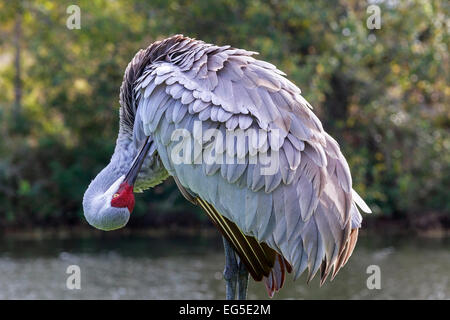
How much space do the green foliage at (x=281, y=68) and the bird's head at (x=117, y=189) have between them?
661 cm

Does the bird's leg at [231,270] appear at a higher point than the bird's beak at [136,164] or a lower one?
lower

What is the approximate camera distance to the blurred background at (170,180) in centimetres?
1126

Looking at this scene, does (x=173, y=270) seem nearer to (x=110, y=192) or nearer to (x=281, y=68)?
(x=281, y=68)

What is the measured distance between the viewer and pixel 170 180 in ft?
49.3

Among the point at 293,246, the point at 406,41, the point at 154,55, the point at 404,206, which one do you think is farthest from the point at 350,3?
the point at 293,246

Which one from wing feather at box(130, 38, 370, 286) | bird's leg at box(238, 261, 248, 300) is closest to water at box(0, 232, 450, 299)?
bird's leg at box(238, 261, 248, 300)

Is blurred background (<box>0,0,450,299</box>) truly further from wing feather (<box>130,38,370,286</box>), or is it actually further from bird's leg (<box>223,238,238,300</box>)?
wing feather (<box>130,38,370,286</box>)

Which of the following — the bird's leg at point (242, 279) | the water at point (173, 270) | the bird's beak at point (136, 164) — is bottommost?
the water at point (173, 270)

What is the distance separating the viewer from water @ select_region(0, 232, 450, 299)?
9711 millimetres

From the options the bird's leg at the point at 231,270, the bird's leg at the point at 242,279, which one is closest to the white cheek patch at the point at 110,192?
the bird's leg at the point at 231,270

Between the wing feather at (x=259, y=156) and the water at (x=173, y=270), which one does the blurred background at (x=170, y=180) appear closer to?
the water at (x=173, y=270)

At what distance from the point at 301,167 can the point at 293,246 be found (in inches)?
18.2

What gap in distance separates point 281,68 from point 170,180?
375 cm

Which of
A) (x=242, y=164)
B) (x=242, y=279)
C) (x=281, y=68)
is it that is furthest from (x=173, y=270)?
(x=242, y=164)
